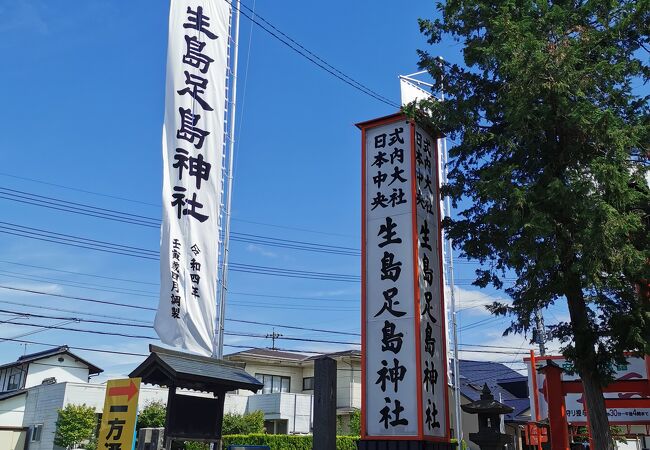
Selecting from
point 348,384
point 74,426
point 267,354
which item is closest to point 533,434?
point 348,384

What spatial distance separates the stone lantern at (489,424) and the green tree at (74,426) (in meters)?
23.0

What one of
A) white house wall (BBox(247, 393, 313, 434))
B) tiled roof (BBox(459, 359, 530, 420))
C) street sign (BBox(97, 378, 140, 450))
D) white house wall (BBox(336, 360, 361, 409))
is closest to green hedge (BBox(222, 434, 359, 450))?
white house wall (BBox(247, 393, 313, 434))

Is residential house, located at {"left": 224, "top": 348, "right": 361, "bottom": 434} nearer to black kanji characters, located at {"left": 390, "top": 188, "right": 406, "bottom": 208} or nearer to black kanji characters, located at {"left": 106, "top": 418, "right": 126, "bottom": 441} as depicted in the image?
black kanji characters, located at {"left": 106, "top": 418, "right": 126, "bottom": 441}

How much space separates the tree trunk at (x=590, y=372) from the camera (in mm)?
11094

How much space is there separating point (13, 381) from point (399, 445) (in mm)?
37148

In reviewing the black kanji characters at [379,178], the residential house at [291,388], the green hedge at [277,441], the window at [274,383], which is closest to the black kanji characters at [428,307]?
the black kanji characters at [379,178]

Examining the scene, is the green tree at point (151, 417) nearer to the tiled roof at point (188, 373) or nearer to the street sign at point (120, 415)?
the tiled roof at point (188, 373)

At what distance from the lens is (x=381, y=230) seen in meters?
11.2

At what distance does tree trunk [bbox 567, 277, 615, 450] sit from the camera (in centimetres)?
1109

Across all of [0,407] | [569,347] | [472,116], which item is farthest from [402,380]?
[0,407]

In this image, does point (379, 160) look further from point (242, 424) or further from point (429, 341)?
point (242, 424)

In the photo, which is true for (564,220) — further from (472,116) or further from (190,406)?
(190,406)

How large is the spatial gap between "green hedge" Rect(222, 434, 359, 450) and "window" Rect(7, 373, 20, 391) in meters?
17.3

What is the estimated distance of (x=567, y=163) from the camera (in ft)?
36.7
